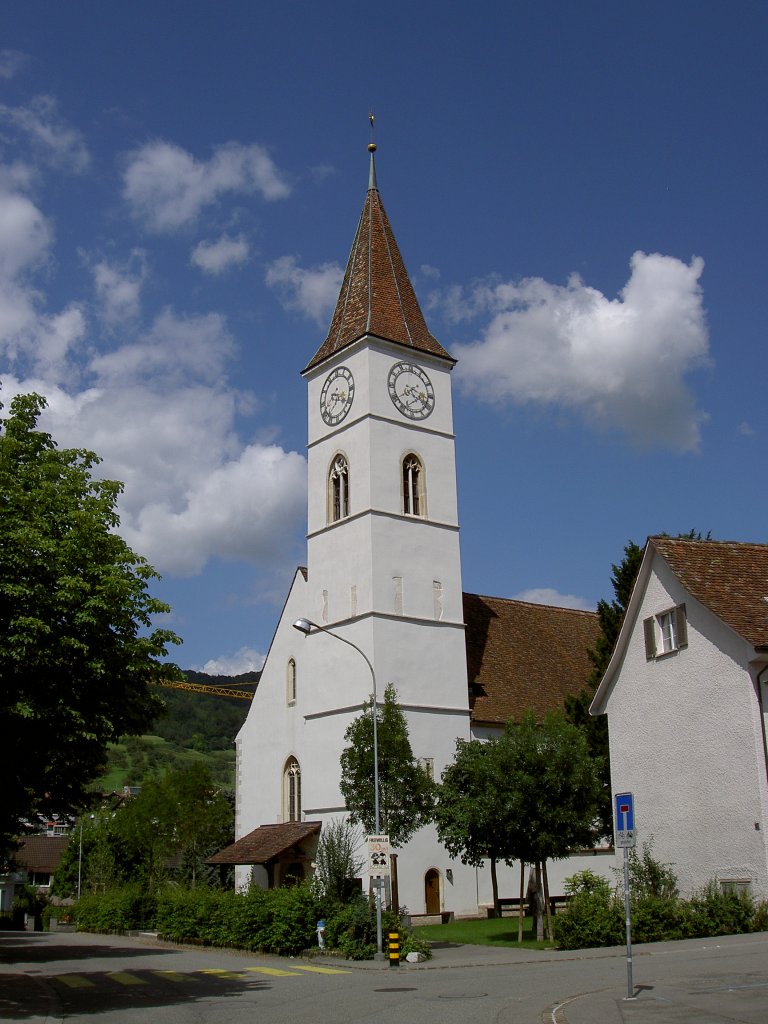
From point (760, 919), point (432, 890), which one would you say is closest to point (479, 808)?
point (760, 919)

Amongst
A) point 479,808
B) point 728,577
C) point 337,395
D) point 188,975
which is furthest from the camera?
point 337,395

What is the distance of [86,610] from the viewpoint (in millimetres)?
17453

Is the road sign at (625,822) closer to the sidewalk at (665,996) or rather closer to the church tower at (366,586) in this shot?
the sidewalk at (665,996)

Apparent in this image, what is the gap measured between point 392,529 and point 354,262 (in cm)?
1289

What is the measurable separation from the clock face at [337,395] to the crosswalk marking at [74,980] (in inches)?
945

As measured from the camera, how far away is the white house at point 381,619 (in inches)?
1481

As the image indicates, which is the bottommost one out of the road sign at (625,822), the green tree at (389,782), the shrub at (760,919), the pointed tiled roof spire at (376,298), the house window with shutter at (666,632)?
the shrub at (760,919)

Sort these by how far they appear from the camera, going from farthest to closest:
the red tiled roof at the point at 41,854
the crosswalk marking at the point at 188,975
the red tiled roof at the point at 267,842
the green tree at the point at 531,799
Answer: the red tiled roof at the point at 41,854 < the red tiled roof at the point at 267,842 < the green tree at the point at 531,799 < the crosswalk marking at the point at 188,975

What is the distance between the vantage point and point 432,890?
118ft

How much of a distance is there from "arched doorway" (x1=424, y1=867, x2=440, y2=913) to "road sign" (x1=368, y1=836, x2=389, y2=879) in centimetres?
1168

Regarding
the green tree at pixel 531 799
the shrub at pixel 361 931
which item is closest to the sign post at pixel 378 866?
the shrub at pixel 361 931

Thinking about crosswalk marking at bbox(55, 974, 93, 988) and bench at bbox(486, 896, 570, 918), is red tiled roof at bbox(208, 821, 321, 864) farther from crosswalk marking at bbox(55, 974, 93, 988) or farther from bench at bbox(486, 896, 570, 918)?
crosswalk marking at bbox(55, 974, 93, 988)

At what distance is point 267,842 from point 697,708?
60.2ft

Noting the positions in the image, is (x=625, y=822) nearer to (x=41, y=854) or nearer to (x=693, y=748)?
(x=693, y=748)
